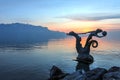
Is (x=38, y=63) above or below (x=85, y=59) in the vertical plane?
below

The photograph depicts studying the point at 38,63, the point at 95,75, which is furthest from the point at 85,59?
the point at 38,63

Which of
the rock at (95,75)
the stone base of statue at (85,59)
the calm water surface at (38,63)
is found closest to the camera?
the rock at (95,75)

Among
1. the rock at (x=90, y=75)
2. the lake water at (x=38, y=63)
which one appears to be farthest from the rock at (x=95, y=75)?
the lake water at (x=38, y=63)

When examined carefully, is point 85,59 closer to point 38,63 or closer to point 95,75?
point 95,75

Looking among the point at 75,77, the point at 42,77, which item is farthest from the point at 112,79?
the point at 42,77

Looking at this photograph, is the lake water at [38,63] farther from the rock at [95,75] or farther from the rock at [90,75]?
the rock at [95,75]

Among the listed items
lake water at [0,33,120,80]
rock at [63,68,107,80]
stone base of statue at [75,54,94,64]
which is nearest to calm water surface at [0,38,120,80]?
lake water at [0,33,120,80]

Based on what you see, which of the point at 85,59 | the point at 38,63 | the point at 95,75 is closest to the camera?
the point at 95,75

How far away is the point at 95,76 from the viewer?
→ 25609 mm

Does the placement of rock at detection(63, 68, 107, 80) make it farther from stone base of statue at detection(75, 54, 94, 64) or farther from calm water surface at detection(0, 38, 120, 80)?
calm water surface at detection(0, 38, 120, 80)

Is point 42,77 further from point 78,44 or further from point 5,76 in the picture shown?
point 78,44

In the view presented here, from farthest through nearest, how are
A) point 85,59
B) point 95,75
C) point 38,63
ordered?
1. point 38,63
2. point 85,59
3. point 95,75

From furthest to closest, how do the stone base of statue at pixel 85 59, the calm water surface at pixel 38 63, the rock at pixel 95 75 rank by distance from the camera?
the calm water surface at pixel 38 63
the stone base of statue at pixel 85 59
the rock at pixel 95 75

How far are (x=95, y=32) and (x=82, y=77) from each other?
13.4 meters
